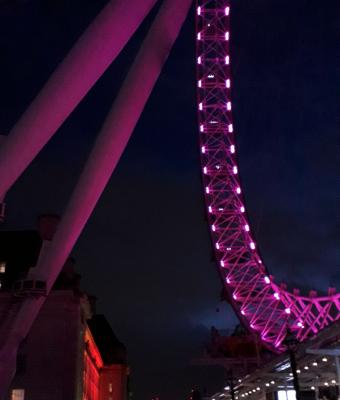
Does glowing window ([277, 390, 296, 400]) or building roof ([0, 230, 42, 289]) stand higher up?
building roof ([0, 230, 42, 289])

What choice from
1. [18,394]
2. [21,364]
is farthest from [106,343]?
[18,394]

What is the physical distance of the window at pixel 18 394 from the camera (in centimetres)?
5308

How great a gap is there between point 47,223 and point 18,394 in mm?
15443

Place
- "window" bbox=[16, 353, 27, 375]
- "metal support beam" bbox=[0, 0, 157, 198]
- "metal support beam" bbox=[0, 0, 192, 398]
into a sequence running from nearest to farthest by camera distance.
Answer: "metal support beam" bbox=[0, 0, 157, 198] < "metal support beam" bbox=[0, 0, 192, 398] < "window" bbox=[16, 353, 27, 375]

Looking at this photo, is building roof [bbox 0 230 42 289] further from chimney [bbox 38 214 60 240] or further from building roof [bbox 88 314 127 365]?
building roof [bbox 88 314 127 365]

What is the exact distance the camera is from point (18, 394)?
5328 cm

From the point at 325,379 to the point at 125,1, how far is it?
3555 cm

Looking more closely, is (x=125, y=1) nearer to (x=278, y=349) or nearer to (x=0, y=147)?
(x=0, y=147)

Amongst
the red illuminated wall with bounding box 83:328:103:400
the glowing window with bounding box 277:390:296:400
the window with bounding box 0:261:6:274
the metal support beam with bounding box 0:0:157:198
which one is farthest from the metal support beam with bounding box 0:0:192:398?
→ the red illuminated wall with bounding box 83:328:103:400

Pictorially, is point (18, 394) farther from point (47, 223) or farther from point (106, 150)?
point (106, 150)

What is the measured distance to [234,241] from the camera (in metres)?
80.5

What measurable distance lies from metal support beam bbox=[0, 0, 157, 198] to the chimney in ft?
102

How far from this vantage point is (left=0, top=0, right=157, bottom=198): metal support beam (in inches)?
650

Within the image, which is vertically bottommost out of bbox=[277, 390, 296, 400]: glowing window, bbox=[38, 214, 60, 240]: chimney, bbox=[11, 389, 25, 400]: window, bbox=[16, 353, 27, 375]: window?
bbox=[277, 390, 296, 400]: glowing window
